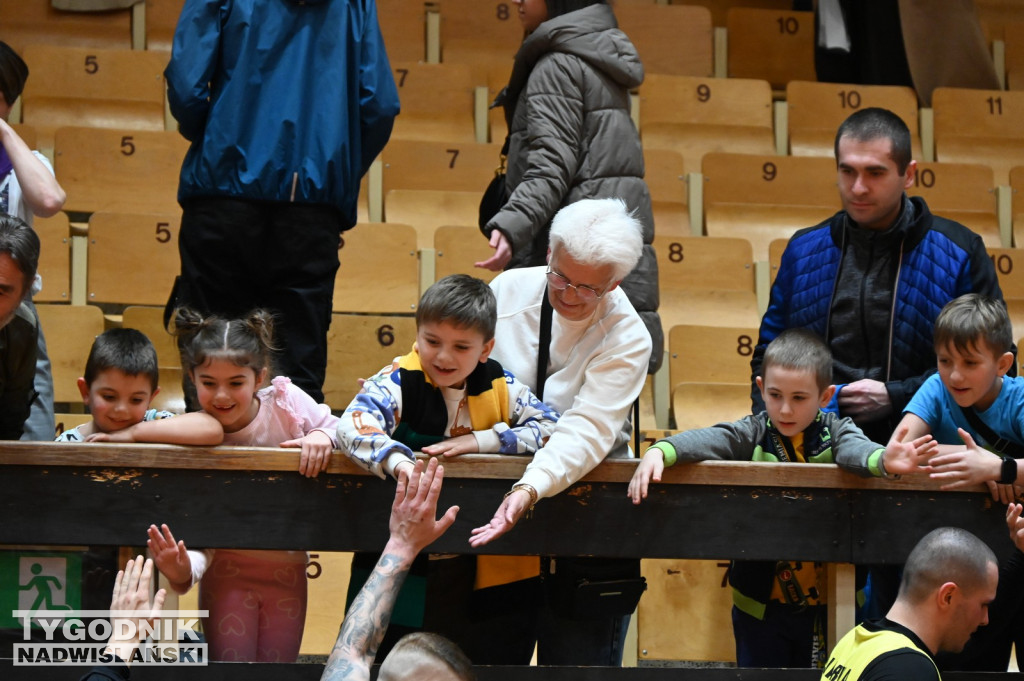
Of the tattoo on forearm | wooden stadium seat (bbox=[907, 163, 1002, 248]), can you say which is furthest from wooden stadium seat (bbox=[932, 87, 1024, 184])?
the tattoo on forearm

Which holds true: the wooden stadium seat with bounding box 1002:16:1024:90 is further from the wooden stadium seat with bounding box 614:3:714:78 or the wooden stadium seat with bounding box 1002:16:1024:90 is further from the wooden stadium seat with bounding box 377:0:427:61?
the wooden stadium seat with bounding box 377:0:427:61

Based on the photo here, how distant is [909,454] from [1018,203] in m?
3.42

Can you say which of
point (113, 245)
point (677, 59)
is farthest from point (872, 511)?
point (677, 59)

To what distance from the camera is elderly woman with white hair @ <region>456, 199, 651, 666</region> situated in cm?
249

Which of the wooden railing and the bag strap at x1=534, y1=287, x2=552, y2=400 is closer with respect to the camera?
the wooden railing

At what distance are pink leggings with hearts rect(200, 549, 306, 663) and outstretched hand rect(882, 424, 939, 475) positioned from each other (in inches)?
49.6

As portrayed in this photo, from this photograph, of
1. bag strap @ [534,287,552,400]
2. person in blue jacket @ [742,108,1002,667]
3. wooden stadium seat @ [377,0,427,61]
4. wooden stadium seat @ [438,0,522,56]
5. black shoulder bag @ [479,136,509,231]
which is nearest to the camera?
bag strap @ [534,287,552,400]

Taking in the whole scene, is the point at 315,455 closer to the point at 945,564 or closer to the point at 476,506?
the point at 476,506

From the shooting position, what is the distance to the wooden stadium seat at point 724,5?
6484mm

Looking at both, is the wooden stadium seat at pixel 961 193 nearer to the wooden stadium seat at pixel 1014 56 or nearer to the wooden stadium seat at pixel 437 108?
the wooden stadium seat at pixel 1014 56

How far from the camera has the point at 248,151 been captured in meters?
2.89

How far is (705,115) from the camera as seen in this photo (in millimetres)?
5605

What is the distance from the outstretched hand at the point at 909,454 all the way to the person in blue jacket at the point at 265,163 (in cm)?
134

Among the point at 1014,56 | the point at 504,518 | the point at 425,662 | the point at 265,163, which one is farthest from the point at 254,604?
the point at 1014,56
